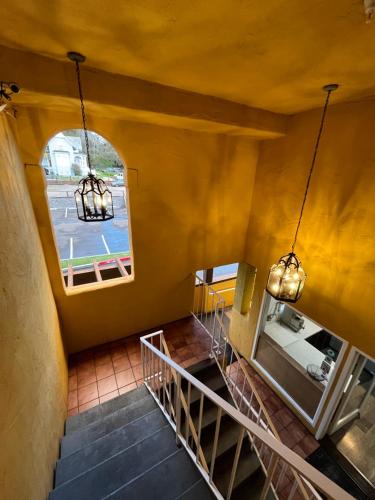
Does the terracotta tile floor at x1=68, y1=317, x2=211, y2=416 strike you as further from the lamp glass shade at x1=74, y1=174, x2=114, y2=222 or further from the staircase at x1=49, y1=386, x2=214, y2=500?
the lamp glass shade at x1=74, y1=174, x2=114, y2=222

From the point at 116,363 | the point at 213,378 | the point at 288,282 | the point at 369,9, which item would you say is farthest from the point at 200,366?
the point at 369,9

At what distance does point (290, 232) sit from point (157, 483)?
10.8 feet

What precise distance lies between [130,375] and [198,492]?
190cm

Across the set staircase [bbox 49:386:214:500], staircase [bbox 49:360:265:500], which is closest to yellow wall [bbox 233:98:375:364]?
staircase [bbox 49:360:265:500]

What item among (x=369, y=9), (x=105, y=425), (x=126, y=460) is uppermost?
(x=369, y=9)

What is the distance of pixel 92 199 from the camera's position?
6.72 feet

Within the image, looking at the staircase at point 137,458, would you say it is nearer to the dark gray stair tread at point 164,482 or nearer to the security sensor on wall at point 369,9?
the dark gray stair tread at point 164,482

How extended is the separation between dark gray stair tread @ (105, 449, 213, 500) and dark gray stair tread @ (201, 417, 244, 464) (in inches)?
39.0

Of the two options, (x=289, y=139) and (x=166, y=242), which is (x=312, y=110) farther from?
(x=166, y=242)

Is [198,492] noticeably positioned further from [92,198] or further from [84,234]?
[84,234]

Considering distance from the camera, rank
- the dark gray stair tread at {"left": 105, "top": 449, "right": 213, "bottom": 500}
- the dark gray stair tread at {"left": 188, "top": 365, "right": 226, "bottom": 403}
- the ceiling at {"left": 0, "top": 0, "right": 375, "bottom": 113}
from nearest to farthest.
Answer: the ceiling at {"left": 0, "top": 0, "right": 375, "bottom": 113}, the dark gray stair tread at {"left": 105, "top": 449, "right": 213, "bottom": 500}, the dark gray stair tread at {"left": 188, "top": 365, "right": 226, "bottom": 403}

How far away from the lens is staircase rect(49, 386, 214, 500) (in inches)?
65.4

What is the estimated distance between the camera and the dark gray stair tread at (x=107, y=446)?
1911 millimetres

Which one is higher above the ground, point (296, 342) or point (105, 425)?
point (105, 425)
